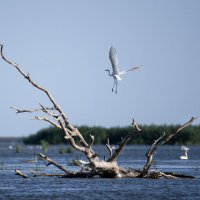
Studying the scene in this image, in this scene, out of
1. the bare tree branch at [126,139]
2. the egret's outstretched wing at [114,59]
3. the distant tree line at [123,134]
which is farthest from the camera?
the distant tree line at [123,134]

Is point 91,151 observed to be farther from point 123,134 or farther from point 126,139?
point 123,134

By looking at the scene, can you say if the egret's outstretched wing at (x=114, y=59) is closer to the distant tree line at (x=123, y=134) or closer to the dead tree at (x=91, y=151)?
the dead tree at (x=91, y=151)

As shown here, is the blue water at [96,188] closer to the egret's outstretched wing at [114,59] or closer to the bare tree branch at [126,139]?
the bare tree branch at [126,139]

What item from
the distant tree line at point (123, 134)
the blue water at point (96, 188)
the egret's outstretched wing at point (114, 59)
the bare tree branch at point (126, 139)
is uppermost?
the distant tree line at point (123, 134)

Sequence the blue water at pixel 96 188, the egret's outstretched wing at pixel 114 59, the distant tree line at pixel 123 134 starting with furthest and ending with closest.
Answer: the distant tree line at pixel 123 134, the egret's outstretched wing at pixel 114 59, the blue water at pixel 96 188

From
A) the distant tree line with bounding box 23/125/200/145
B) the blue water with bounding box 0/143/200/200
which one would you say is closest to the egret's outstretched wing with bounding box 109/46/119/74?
the blue water with bounding box 0/143/200/200

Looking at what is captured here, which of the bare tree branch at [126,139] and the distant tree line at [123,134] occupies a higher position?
the distant tree line at [123,134]

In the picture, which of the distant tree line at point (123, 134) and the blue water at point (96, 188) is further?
the distant tree line at point (123, 134)

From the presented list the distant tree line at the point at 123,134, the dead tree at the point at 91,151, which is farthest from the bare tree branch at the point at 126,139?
the distant tree line at the point at 123,134

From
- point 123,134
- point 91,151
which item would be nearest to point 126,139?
point 91,151

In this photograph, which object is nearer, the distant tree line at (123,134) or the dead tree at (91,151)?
the dead tree at (91,151)

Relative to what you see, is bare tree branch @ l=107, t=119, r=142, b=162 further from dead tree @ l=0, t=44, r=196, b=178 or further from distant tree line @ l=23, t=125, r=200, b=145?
distant tree line @ l=23, t=125, r=200, b=145

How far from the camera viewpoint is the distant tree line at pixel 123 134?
274 ft

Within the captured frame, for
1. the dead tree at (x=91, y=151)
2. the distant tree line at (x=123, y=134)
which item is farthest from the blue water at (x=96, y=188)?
the distant tree line at (x=123, y=134)
